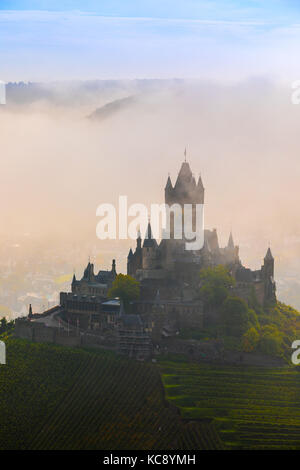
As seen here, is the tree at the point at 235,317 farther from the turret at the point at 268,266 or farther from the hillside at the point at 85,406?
the turret at the point at 268,266

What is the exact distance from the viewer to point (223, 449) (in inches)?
2611

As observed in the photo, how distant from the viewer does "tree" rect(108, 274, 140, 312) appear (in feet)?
281

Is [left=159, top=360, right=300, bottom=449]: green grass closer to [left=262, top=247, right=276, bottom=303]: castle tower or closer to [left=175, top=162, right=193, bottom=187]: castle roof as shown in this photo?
[left=262, top=247, right=276, bottom=303]: castle tower

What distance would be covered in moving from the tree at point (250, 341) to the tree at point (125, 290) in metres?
14.0

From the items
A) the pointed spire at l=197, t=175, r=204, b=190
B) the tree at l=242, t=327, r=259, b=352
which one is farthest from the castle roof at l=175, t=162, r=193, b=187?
the tree at l=242, t=327, r=259, b=352

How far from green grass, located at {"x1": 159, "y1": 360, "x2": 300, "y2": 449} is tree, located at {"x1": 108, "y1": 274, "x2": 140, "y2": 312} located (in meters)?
10.6

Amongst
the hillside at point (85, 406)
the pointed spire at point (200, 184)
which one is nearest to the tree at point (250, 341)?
the hillside at point (85, 406)

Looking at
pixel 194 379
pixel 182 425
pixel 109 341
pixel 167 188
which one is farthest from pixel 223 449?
pixel 167 188

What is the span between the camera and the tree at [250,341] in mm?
79625

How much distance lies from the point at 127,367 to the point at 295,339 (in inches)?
861

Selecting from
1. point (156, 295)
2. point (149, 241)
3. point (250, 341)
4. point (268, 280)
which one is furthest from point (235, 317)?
point (149, 241)

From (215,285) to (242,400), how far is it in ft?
55.8

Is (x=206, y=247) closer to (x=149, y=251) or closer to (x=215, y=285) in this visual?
(x=149, y=251)

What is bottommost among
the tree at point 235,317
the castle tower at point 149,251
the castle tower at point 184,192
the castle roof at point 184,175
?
the tree at point 235,317
